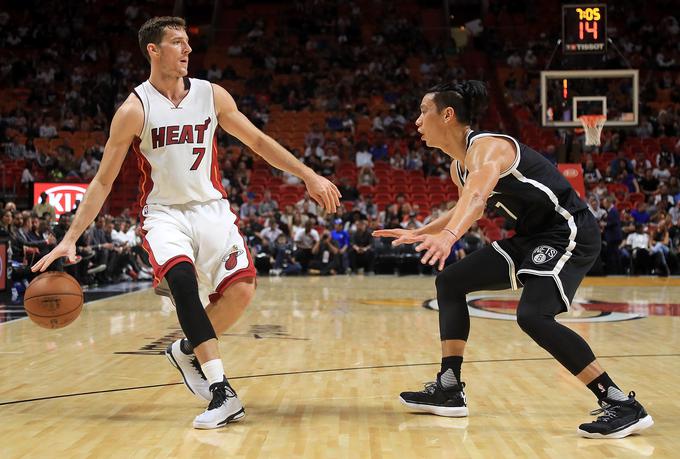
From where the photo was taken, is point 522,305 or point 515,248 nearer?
point 522,305

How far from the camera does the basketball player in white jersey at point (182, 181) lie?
4.23 m

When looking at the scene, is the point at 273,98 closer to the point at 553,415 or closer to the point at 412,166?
the point at 412,166

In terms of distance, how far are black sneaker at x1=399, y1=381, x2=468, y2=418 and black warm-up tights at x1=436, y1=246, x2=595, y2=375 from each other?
0.28 m

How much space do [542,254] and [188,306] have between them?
173cm

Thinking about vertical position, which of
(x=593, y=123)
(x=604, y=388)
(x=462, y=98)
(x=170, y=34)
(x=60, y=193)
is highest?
(x=593, y=123)

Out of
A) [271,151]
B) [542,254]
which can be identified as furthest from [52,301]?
[542,254]

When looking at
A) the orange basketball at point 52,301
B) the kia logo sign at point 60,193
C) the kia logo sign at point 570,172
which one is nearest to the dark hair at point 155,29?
the orange basketball at point 52,301

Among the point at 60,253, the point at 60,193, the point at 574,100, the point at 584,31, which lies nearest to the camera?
the point at 60,253

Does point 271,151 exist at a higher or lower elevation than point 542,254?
higher

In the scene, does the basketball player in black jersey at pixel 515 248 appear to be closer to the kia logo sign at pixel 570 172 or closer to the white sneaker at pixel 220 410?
the white sneaker at pixel 220 410

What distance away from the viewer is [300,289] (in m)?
13.3

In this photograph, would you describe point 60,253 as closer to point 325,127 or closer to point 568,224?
point 568,224

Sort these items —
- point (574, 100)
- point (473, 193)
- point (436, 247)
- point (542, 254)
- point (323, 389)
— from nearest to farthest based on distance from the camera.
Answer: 1. point (436, 247)
2. point (473, 193)
3. point (542, 254)
4. point (323, 389)
5. point (574, 100)

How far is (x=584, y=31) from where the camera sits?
16312mm
